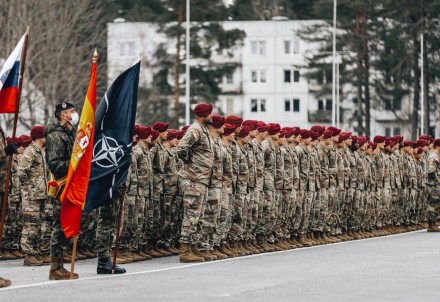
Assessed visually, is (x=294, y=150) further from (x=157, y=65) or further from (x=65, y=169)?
(x=157, y=65)

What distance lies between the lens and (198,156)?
21.0 meters

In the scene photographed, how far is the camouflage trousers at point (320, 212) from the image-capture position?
1056 inches

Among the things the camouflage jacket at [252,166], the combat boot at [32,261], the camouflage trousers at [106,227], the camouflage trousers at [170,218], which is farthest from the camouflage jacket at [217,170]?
the camouflage trousers at [106,227]

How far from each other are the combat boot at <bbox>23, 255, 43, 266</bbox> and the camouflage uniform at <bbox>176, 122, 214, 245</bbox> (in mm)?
2161

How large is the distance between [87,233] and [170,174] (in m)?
1.62

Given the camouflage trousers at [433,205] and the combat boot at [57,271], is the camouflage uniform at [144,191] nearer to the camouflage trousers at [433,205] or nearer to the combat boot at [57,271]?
the combat boot at [57,271]

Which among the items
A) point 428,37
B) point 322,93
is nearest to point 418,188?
point 428,37

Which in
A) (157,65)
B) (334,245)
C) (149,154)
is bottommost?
(334,245)

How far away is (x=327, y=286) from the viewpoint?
15.6 m

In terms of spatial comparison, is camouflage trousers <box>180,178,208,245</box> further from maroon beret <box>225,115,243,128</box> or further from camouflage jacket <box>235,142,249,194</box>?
maroon beret <box>225,115,243,128</box>

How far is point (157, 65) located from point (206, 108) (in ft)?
198

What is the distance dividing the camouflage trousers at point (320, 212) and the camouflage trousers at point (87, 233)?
17.4 ft

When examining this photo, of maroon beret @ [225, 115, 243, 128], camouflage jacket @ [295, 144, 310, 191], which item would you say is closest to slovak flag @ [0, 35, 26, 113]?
maroon beret @ [225, 115, 243, 128]

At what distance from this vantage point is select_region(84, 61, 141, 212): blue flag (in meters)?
18.1
